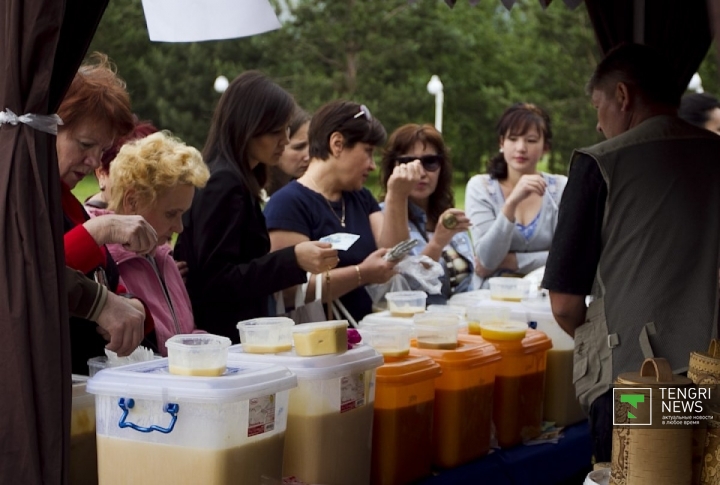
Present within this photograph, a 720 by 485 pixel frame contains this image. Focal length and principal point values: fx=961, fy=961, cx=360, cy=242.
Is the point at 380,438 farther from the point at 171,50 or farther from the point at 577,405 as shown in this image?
the point at 171,50

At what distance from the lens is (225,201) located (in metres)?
3.02

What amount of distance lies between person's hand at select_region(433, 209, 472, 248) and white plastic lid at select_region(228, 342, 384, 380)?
1.59 m

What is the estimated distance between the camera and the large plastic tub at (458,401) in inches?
108

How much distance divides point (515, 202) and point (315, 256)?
4.85 ft

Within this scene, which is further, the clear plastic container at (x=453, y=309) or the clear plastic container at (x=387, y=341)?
the clear plastic container at (x=453, y=309)

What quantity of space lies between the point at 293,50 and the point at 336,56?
990 mm

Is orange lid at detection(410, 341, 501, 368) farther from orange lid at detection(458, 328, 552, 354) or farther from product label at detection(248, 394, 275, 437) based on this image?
product label at detection(248, 394, 275, 437)

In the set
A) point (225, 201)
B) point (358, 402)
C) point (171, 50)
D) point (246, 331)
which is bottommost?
point (358, 402)

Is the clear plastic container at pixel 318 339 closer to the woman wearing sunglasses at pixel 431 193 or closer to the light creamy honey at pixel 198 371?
the light creamy honey at pixel 198 371

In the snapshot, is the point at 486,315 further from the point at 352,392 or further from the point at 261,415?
the point at 261,415

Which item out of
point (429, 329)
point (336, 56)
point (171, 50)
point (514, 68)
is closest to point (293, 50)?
point (336, 56)

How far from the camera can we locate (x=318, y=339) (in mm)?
2279

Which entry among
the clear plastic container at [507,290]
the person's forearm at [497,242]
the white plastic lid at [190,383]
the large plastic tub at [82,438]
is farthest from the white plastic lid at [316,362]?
the person's forearm at [497,242]

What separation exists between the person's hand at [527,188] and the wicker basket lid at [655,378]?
2.44 metres
